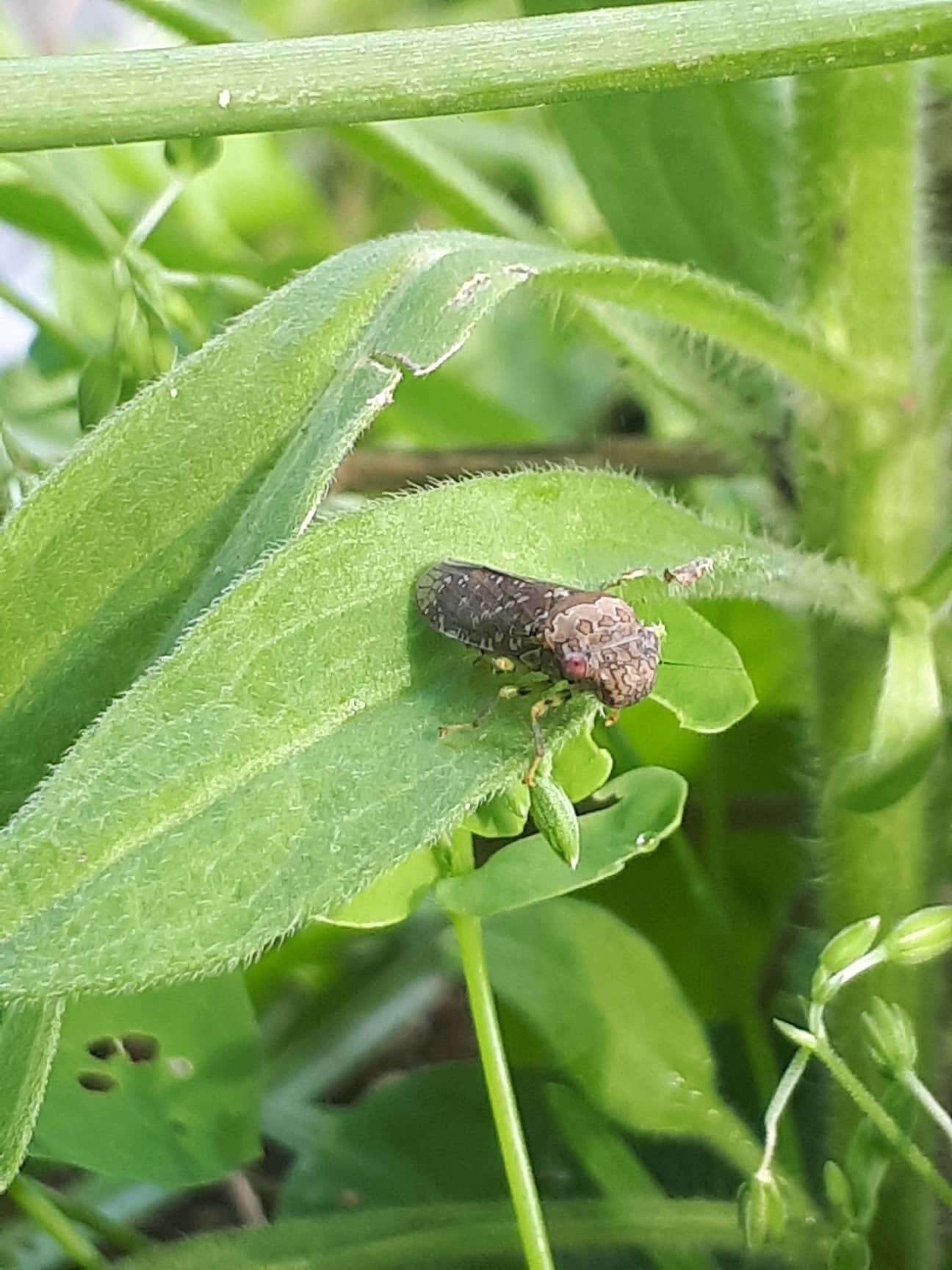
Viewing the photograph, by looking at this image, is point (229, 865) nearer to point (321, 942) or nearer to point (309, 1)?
point (321, 942)

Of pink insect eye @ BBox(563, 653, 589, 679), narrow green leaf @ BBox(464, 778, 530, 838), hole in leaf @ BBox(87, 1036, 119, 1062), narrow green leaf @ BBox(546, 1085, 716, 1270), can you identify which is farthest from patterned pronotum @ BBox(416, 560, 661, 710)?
hole in leaf @ BBox(87, 1036, 119, 1062)

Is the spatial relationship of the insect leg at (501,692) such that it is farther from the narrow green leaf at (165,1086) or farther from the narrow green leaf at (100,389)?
the narrow green leaf at (100,389)

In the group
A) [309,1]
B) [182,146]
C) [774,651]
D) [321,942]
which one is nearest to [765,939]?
[774,651]

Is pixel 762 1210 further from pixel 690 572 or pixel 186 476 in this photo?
pixel 186 476

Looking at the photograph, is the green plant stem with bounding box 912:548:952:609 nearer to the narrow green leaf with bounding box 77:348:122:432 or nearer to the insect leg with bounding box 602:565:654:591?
the insect leg with bounding box 602:565:654:591

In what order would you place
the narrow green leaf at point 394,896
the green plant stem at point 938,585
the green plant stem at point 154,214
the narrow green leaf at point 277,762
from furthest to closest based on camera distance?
the green plant stem at point 154,214
the green plant stem at point 938,585
the narrow green leaf at point 394,896
the narrow green leaf at point 277,762

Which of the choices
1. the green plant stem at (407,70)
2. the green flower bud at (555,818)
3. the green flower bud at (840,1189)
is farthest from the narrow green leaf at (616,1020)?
the green plant stem at (407,70)
